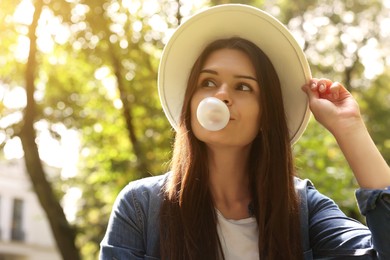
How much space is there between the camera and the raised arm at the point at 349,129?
217 cm

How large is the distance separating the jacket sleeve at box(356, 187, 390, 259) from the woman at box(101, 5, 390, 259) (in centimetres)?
3

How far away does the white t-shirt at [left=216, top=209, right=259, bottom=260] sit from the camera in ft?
7.74

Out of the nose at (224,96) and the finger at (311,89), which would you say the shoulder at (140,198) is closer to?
the nose at (224,96)

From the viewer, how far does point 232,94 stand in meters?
2.34

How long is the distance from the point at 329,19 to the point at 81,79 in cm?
792

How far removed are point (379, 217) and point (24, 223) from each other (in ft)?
107

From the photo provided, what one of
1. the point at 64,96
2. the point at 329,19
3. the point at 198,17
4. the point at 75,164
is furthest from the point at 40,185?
the point at 329,19

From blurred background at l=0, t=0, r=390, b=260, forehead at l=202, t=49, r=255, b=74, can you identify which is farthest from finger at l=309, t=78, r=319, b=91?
blurred background at l=0, t=0, r=390, b=260

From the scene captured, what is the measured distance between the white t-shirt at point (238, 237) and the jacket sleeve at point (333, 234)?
20 cm

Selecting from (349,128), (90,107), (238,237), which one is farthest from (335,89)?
(90,107)

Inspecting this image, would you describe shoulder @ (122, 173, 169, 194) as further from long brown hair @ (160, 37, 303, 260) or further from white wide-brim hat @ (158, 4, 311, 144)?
white wide-brim hat @ (158, 4, 311, 144)

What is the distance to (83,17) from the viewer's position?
33.8 feet

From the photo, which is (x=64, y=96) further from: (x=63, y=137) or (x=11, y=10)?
(x=11, y=10)

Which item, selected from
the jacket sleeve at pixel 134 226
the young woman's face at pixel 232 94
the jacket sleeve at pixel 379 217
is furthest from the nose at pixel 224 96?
the jacket sleeve at pixel 379 217
